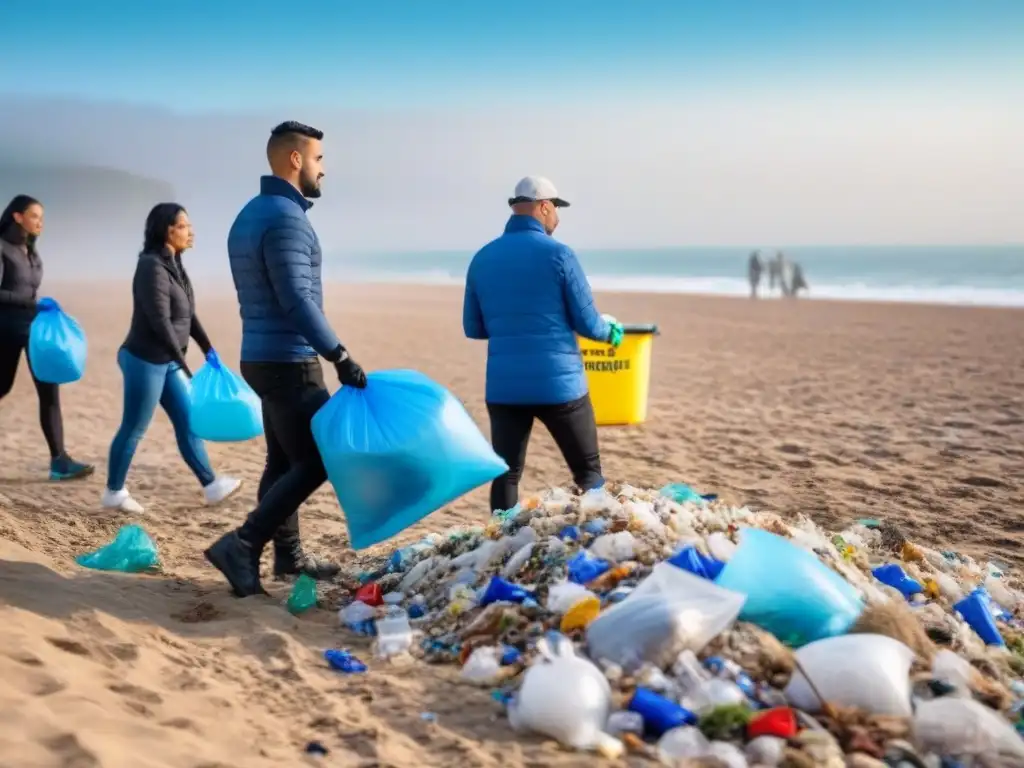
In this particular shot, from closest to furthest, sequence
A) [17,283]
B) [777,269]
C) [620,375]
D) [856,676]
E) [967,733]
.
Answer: [967,733] → [856,676] → [17,283] → [620,375] → [777,269]

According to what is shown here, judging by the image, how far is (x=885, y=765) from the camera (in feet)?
8.03

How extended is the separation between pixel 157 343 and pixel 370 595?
2.10 meters

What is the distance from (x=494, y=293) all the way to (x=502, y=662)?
1.69m

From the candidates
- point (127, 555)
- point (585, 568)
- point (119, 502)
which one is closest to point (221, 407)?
point (119, 502)

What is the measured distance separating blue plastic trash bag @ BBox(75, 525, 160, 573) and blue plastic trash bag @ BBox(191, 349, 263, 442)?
97 cm

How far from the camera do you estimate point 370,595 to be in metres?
3.75

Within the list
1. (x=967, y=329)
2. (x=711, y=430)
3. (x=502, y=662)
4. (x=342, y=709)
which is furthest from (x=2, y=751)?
(x=967, y=329)

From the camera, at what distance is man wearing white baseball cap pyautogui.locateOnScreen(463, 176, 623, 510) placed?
411cm

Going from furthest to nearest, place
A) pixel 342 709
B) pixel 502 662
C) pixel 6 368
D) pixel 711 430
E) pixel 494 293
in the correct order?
pixel 711 430 < pixel 6 368 < pixel 494 293 < pixel 502 662 < pixel 342 709

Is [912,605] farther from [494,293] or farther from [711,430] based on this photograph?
[711,430]

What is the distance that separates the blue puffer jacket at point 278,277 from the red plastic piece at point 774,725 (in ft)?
6.07

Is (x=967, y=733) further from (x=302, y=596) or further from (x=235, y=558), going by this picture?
(x=235, y=558)

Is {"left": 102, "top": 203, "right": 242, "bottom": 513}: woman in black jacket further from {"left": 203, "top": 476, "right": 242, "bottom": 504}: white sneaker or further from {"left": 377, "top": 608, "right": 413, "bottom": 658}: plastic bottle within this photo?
{"left": 377, "top": 608, "right": 413, "bottom": 658}: plastic bottle

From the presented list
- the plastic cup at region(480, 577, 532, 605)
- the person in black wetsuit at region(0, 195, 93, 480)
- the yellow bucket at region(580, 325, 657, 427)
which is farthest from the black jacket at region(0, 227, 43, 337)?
the plastic cup at region(480, 577, 532, 605)
